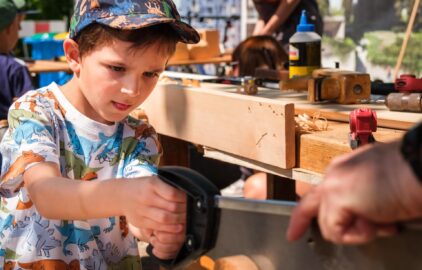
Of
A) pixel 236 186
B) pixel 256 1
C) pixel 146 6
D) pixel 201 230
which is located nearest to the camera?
pixel 201 230

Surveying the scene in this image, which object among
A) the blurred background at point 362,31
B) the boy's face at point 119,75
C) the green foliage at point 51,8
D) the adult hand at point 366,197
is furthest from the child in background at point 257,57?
the green foliage at point 51,8

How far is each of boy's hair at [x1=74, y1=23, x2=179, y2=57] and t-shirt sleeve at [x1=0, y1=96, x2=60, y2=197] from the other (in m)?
0.22

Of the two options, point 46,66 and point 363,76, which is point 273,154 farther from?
point 46,66

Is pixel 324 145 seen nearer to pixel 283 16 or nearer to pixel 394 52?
pixel 283 16

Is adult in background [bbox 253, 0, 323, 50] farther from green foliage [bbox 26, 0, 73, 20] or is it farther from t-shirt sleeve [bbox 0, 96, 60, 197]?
green foliage [bbox 26, 0, 73, 20]

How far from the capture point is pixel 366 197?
0.83 m

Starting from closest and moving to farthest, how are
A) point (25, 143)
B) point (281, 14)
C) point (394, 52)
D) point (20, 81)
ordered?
point (25, 143) → point (20, 81) → point (281, 14) → point (394, 52)

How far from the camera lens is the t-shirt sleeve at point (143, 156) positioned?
1956 mm

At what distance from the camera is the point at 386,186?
82cm

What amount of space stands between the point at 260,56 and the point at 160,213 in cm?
349

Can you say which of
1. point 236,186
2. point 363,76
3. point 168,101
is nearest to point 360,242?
point 363,76

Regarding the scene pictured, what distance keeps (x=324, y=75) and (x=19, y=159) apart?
1357mm

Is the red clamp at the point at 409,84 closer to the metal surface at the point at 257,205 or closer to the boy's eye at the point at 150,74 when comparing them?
the boy's eye at the point at 150,74

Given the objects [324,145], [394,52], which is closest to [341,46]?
[394,52]
